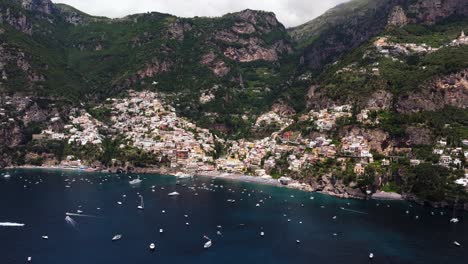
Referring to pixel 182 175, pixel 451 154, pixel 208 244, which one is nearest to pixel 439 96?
pixel 451 154

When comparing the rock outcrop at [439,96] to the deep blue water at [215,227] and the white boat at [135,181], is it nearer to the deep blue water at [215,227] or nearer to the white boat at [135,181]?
the deep blue water at [215,227]

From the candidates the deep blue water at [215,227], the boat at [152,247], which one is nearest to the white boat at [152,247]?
the boat at [152,247]

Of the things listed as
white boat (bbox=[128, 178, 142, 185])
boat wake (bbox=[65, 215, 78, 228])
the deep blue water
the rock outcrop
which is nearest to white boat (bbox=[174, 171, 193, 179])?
white boat (bbox=[128, 178, 142, 185])

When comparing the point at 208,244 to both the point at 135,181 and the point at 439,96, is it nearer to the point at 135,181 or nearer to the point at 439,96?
the point at 135,181

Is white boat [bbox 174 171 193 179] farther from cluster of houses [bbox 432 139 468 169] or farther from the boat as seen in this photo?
the boat

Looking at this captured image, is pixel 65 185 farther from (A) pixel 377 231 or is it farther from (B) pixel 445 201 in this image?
(B) pixel 445 201

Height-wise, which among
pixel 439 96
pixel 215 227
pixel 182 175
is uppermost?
pixel 439 96

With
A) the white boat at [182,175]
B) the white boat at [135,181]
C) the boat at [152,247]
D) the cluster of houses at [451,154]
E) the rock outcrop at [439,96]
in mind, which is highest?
the rock outcrop at [439,96]

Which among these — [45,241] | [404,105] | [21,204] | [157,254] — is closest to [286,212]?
[157,254]

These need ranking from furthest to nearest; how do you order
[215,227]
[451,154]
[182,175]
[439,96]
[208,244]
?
[182,175] < [439,96] < [451,154] < [215,227] < [208,244]
